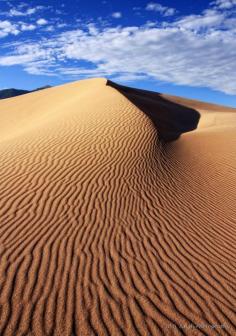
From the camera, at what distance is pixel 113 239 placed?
608cm

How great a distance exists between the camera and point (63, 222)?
6.48m

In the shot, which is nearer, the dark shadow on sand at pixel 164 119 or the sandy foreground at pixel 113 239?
the sandy foreground at pixel 113 239

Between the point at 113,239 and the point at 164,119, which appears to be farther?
the point at 164,119

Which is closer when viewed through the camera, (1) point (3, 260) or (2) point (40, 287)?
(2) point (40, 287)

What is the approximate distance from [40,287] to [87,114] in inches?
447

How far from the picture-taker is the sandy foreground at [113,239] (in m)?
4.33

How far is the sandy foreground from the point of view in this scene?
4.33 metres

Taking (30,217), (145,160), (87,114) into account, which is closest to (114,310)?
(30,217)

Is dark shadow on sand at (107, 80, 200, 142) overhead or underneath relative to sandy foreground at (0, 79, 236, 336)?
underneath

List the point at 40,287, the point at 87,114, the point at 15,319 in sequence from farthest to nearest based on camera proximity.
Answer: the point at 87,114, the point at 40,287, the point at 15,319

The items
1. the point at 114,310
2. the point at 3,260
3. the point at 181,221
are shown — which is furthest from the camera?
the point at 181,221

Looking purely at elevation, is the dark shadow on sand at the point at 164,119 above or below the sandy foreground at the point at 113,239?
below

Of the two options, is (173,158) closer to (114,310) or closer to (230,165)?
(230,165)

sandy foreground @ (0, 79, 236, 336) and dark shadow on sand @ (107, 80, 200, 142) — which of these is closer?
sandy foreground @ (0, 79, 236, 336)
